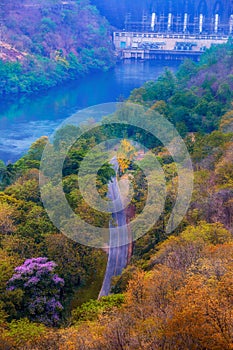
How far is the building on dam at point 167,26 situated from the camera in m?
54.5

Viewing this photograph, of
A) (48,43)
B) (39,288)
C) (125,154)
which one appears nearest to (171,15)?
(48,43)

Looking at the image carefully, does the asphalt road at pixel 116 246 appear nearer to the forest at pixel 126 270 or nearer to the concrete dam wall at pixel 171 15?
the forest at pixel 126 270

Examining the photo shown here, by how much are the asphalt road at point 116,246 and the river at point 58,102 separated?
31.5 feet

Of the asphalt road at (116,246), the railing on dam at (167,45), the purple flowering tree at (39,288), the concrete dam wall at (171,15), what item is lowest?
the asphalt road at (116,246)

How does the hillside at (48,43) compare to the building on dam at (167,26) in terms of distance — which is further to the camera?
the building on dam at (167,26)

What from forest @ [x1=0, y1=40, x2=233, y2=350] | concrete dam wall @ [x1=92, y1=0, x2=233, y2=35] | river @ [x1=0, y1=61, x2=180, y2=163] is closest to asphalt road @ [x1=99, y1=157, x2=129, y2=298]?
forest @ [x1=0, y1=40, x2=233, y2=350]

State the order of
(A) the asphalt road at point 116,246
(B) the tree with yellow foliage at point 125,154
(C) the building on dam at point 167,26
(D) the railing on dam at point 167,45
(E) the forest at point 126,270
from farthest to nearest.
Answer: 1. (C) the building on dam at point 167,26
2. (D) the railing on dam at point 167,45
3. (B) the tree with yellow foliage at point 125,154
4. (A) the asphalt road at point 116,246
5. (E) the forest at point 126,270

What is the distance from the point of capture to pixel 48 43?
48062 mm

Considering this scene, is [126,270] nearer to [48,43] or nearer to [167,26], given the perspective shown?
[48,43]

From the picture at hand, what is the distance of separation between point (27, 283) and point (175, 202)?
4.60m

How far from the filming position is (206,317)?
6133mm

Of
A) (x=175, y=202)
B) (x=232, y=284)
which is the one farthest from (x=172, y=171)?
(x=232, y=284)

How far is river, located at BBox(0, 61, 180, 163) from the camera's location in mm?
26297

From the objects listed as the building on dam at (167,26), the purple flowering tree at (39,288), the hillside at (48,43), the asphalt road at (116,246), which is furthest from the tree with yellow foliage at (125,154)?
the building on dam at (167,26)
